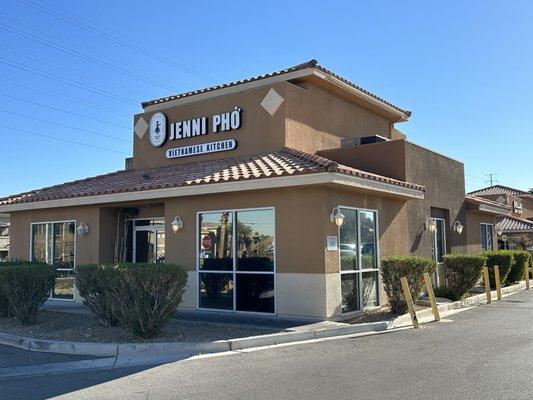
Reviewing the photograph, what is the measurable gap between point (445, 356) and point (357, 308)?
4529 millimetres

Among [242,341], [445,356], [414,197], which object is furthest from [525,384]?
[414,197]

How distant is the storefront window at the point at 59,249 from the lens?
16.7 meters

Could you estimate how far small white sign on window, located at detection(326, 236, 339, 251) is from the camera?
11850mm

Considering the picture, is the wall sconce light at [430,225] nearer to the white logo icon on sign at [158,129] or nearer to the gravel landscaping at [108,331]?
the gravel landscaping at [108,331]

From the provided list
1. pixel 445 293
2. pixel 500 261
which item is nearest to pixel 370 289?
pixel 445 293

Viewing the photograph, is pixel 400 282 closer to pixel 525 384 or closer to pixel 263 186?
pixel 263 186

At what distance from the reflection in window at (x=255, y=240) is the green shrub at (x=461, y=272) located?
5816mm

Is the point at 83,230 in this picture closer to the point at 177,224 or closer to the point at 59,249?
the point at 59,249

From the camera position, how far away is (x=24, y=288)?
11.7 m

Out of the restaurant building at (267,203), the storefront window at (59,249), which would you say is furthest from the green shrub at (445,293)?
the storefront window at (59,249)

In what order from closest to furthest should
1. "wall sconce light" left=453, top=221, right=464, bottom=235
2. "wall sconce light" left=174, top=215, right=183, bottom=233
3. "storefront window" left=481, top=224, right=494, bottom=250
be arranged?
"wall sconce light" left=174, top=215, right=183, bottom=233, "wall sconce light" left=453, top=221, right=464, bottom=235, "storefront window" left=481, top=224, right=494, bottom=250

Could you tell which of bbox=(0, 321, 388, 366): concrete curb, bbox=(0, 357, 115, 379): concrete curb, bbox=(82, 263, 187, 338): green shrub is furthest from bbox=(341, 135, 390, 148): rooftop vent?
bbox=(0, 357, 115, 379): concrete curb

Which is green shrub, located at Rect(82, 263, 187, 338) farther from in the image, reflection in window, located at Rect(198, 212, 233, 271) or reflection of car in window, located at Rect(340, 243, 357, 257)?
reflection of car in window, located at Rect(340, 243, 357, 257)

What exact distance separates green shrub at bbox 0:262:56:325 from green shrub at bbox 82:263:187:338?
2959 mm
